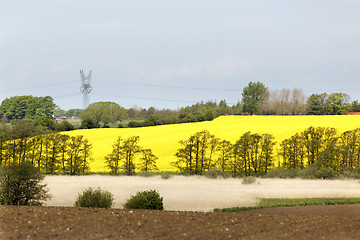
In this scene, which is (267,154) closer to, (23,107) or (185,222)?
(185,222)

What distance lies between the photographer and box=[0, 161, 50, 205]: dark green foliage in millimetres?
21125

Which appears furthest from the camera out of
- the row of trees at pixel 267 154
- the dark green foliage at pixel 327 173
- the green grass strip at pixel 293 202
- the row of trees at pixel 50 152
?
the row of trees at pixel 50 152

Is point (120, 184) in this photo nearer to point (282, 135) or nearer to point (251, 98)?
point (282, 135)

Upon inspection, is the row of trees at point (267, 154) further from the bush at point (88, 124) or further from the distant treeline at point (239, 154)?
the bush at point (88, 124)

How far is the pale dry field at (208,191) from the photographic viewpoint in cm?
2275

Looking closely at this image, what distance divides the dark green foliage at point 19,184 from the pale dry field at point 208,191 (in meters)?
1.63

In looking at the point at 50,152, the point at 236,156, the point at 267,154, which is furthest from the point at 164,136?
the point at 267,154

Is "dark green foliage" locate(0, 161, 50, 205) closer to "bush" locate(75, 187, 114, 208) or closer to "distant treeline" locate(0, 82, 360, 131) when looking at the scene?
"bush" locate(75, 187, 114, 208)

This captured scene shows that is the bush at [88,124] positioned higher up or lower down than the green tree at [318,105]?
lower down

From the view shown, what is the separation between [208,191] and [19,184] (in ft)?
38.4

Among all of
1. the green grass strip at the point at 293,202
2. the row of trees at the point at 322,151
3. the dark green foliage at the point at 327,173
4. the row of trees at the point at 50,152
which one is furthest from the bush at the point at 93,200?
the row of trees at the point at 322,151

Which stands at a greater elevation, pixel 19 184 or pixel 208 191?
pixel 19 184

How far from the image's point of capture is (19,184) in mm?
21391

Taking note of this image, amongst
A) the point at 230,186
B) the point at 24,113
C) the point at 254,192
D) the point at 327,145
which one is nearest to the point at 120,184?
the point at 230,186
